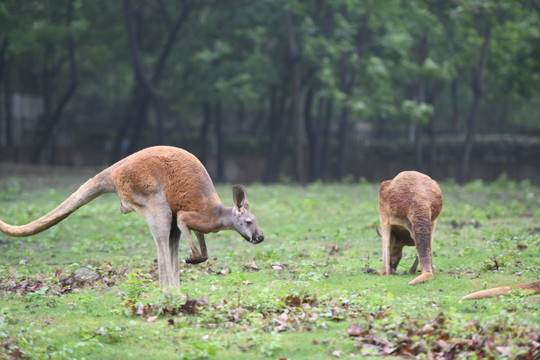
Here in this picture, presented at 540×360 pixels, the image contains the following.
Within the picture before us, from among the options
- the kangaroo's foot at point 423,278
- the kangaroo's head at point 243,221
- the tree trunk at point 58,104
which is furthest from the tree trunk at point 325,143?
the kangaroo's head at point 243,221

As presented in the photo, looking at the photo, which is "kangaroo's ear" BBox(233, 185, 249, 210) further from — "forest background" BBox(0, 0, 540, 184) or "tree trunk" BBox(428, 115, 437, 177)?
"tree trunk" BBox(428, 115, 437, 177)

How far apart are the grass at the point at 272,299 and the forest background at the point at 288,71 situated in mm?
10890

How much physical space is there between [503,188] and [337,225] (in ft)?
35.2

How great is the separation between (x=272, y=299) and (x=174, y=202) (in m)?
1.42

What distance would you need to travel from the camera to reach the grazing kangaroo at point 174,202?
271 inches

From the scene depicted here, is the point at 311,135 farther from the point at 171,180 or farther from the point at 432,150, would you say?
the point at 171,180

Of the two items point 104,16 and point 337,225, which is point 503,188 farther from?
point 104,16

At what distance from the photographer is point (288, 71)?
25.6m

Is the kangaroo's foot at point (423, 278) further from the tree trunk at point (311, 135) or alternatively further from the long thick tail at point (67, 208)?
the tree trunk at point (311, 135)

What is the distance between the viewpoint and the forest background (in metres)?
23.7

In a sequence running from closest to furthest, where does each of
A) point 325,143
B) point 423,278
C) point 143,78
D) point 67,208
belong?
point 67,208 < point 423,278 < point 143,78 < point 325,143

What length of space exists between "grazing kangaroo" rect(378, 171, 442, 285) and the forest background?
40.7 feet

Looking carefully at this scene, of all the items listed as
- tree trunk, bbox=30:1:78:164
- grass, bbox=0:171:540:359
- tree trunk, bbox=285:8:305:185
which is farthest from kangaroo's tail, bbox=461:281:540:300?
tree trunk, bbox=30:1:78:164

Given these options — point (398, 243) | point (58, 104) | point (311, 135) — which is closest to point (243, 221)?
point (398, 243)
